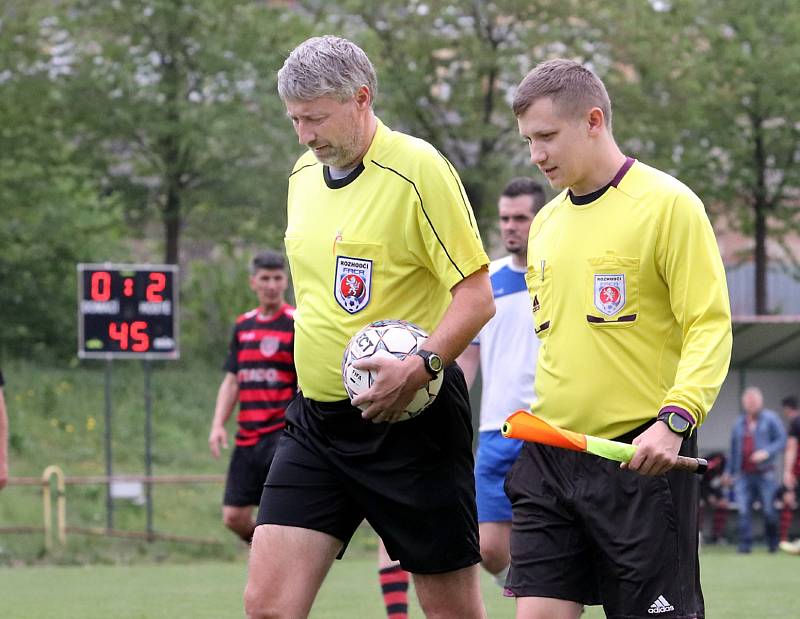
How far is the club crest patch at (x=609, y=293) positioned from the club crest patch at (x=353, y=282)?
0.77m

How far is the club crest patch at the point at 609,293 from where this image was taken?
438 cm

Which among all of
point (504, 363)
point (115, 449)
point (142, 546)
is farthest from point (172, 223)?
point (504, 363)

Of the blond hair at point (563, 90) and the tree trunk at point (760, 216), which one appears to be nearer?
the blond hair at point (563, 90)

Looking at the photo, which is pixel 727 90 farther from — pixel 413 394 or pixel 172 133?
pixel 413 394

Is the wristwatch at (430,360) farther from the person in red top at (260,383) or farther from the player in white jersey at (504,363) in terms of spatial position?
the person in red top at (260,383)

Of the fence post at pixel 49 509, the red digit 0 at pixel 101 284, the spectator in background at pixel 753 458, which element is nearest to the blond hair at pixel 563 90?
the red digit 0 at pixel 101 284

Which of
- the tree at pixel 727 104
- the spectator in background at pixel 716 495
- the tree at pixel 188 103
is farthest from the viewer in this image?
the tree at pixel 727 104

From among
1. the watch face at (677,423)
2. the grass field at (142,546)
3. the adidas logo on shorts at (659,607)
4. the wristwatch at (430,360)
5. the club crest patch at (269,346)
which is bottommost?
the grass field at (142,546)

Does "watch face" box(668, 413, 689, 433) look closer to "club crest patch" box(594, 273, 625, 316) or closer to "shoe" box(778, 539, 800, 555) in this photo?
"club crest patch" box(594, 273, 625, 316)

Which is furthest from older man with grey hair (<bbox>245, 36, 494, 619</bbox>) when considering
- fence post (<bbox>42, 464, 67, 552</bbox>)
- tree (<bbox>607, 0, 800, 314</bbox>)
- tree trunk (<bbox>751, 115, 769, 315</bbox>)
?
tree trunk (<bbox>751, 115, 769, 315</bbox>)

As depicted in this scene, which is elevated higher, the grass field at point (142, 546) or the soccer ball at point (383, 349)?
the soccer ball at point (383, 349)

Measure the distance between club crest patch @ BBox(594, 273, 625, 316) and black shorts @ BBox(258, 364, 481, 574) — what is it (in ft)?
2.23

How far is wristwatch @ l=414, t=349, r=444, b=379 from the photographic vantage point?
14.9 ft

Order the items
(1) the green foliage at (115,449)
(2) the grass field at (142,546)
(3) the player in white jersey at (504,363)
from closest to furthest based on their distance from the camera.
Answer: (3) the player in white jersey at (504,363) → (2) the grass field at (142,546) → (1) the green foliage at (115,449)
